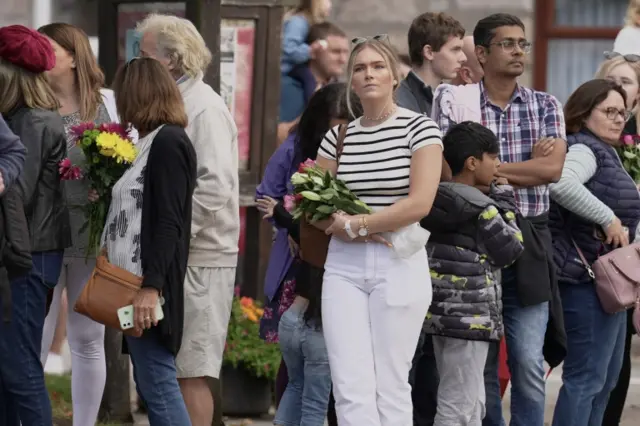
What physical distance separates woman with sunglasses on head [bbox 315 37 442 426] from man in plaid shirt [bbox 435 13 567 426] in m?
0.79

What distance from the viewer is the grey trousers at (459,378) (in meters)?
8.16

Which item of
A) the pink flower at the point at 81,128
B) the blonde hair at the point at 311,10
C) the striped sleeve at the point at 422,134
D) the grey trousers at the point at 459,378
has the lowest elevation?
the grey trousers at the point at 459,378

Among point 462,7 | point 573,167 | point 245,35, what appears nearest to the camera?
point 573,167

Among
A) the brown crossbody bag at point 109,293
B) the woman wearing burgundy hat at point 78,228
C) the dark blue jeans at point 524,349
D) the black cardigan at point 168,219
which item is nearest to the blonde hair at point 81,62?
the woman wearing burgundy hat at point 78,228

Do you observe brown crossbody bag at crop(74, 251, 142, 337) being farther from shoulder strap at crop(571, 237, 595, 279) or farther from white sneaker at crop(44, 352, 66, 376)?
white sneaker at crop(44, 352, 66, 376)

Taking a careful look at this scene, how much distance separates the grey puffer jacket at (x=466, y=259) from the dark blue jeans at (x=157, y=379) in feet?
3.79

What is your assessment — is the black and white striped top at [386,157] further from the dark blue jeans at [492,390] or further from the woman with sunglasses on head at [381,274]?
the dark blue jeans at [492,390]

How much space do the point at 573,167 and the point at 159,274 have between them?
7.46 feet

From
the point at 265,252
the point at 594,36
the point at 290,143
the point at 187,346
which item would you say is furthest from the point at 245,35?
the point at 594,36

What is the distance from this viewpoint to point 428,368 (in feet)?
29.6

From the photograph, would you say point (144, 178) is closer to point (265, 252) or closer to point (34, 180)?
point (34, 180)

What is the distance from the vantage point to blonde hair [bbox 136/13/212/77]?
8.50 m

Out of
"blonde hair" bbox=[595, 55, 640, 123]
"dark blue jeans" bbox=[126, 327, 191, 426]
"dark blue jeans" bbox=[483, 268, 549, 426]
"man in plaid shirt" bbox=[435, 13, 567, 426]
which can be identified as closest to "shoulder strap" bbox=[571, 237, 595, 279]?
"man in plaid shirt" bbox=[435, 13, 567, 426]

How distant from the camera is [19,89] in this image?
8094 mm
